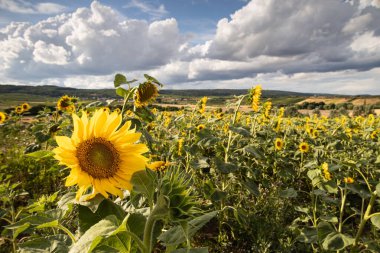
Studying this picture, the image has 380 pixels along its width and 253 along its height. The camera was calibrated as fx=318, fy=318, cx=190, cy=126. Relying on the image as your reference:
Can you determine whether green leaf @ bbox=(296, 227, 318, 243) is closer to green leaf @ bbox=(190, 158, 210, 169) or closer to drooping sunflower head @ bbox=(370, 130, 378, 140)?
green leaf @ bbox=(190, 158, 210, 169)

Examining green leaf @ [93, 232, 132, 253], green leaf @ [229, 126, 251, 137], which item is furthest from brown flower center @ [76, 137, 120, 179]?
green leaf @ [229, 126, 251, 137]

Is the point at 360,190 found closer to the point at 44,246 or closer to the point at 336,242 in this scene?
the point at 336,242

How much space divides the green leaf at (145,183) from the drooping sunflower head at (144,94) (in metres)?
0.98

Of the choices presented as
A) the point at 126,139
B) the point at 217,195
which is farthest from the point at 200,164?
the point at 126,139

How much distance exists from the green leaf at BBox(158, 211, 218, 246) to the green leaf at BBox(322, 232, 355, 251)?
191 centimetres

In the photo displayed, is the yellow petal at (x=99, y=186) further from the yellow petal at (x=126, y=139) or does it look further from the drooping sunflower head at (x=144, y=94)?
the drooping sunflower head at (x=144, y=94)

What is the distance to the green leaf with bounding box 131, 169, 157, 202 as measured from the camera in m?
1.05

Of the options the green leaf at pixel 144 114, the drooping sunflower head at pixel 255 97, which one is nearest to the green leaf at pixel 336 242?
the green leaf at pixel 144 114

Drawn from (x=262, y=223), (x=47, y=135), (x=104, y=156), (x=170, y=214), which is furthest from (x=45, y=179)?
(x=170, y=214)

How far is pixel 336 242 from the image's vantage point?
2.61 m

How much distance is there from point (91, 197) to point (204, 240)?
2.68m

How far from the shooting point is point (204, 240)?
11.8 feet

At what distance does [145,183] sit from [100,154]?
278 millimetres

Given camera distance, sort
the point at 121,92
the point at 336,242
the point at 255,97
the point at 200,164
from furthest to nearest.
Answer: the point at 255,97 → the point at 200,164 → the point at 336,242 → the point at 121,92
